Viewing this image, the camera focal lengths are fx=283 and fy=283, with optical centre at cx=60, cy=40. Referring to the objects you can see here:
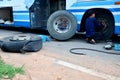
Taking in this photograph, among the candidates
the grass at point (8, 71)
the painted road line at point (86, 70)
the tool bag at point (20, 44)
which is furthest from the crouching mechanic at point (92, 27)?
the grass at point (8, 71)

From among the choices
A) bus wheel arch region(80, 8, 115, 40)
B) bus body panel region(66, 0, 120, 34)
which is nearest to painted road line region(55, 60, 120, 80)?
bus body panel region(66, 0, 120, 34)

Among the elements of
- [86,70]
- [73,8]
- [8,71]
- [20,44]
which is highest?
[73,8]

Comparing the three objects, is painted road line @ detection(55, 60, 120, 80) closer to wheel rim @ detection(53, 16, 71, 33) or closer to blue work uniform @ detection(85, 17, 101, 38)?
blue work uniform @ detection(85, 17, 101, 38)

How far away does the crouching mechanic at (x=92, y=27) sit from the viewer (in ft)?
25.5

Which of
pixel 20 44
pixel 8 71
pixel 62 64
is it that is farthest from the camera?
pixel 20 44

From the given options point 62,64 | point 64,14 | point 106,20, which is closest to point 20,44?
point 62,64

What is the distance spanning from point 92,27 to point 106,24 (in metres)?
0.44

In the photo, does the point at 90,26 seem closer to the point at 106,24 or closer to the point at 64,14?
the point at 106,24

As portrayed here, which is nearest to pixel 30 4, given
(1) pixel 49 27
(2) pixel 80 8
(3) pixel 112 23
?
(1) pixel 49 27

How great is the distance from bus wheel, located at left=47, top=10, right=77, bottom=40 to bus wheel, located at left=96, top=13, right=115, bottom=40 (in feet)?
2.42

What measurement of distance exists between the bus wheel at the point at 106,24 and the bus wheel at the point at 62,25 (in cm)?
74

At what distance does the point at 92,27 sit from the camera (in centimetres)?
777

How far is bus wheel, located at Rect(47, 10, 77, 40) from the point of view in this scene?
8117 millimetres

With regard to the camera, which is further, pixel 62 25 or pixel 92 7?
pixel 62 25
